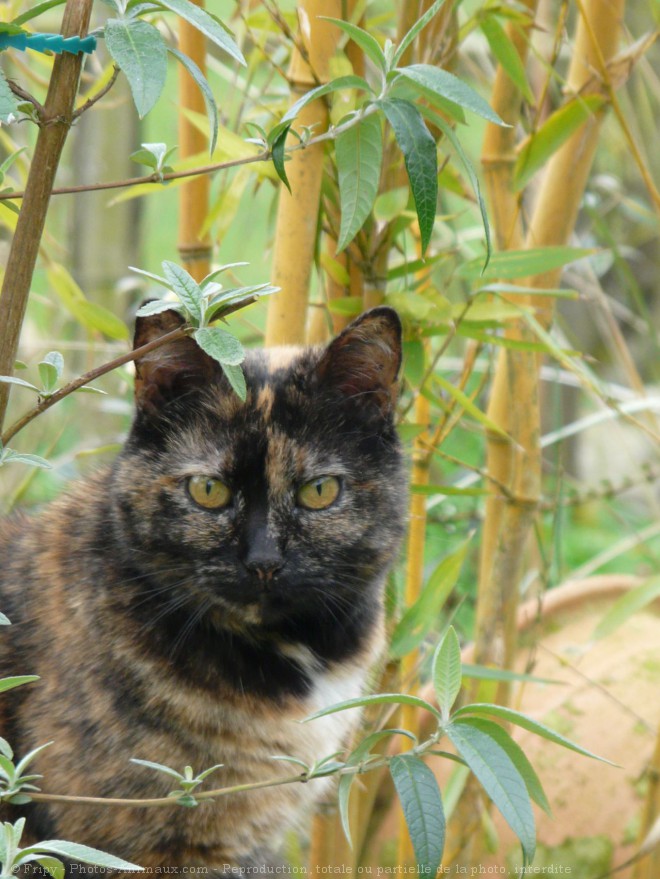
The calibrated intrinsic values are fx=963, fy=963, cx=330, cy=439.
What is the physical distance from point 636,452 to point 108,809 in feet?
15.1

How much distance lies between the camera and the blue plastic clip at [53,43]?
78 centimetres

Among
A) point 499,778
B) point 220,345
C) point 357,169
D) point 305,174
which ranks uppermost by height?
point 305,174

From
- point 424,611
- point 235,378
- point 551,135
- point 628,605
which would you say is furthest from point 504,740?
point 551,135

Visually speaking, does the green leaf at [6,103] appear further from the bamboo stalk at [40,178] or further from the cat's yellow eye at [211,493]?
the cat's yellow eye at [211,493]

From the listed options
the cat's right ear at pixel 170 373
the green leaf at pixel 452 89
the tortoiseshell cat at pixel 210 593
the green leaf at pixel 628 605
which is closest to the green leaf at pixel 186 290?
the green leaf at pixel 452 89

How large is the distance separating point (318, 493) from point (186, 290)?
573mm

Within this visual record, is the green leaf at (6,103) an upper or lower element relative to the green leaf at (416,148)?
lower

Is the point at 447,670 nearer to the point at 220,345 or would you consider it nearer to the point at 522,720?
the point at 522,720

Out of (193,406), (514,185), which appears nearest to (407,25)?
(514,185)

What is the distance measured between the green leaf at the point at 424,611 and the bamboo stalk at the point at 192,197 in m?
0.63

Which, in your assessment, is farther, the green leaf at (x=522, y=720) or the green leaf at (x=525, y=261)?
the green leaf at (x=525, y=261)

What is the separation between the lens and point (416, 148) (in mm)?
886

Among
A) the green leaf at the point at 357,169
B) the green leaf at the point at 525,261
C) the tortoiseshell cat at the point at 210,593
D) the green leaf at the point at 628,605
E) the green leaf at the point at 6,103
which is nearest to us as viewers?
the green leaf at the point at 6,103

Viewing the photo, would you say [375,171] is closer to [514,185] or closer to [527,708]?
[514,185]
